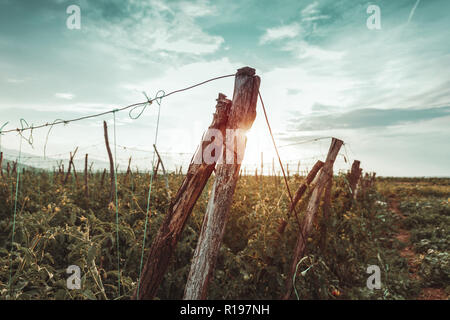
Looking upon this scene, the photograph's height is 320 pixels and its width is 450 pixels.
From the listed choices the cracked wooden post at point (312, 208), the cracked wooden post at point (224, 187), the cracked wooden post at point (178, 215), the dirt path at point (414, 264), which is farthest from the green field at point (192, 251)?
the cracked wooden post at point (224, 187)

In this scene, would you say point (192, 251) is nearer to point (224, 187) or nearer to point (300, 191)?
point (300, 191)

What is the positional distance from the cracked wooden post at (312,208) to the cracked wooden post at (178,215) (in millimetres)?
1744

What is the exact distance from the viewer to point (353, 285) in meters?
4.13

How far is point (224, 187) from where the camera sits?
5.64 ft

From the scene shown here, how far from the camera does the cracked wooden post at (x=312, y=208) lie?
315cm

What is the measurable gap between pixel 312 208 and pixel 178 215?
2.00 meters

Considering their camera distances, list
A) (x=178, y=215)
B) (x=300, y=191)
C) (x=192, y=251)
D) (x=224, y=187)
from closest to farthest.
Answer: (x=224, y=187), (x=178, y=215), (x=192, y=251), (x=300, y=191)

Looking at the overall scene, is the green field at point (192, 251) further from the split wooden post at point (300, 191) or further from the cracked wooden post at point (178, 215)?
the cracked wooden post at point (178, 215)

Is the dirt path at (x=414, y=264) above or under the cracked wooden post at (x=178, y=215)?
under

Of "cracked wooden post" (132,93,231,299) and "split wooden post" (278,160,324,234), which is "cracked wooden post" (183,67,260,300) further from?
"split wooden post" (278,160,324,234)

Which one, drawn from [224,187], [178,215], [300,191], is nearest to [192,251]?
[178,215]

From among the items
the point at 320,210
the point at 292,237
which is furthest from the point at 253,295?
the point at 320,210

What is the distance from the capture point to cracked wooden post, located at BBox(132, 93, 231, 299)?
1823 mm
